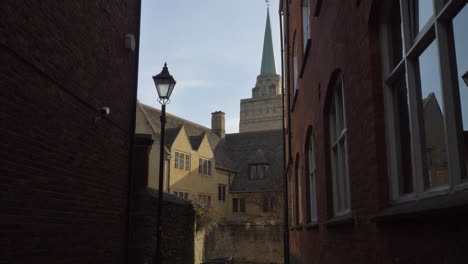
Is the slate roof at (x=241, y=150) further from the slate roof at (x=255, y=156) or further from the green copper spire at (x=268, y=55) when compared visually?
the green copper spire at (x=268, y=55)

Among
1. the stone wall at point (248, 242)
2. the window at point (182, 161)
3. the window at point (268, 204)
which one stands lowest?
the stone wall at point (248, 242)

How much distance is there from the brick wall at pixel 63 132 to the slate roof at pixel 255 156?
3060 centimetres

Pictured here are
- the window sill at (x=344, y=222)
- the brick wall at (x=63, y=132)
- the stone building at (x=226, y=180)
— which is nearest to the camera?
the window sill at (x=344, y=222)

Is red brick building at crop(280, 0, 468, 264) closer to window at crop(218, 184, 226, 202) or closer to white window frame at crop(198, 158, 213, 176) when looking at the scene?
white window frame at crop(198, 158, 213, 176)

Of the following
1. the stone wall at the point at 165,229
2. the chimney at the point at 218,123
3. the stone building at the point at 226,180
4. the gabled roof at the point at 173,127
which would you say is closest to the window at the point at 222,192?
the stone building at the point at 226,180

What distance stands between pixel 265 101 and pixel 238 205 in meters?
51.6

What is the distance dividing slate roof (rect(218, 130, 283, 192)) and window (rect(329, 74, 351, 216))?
31.9 meters

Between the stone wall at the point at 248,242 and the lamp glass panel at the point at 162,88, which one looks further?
the stone wall at the point at 248,242

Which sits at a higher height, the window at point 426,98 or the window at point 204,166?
the window at point 204,166

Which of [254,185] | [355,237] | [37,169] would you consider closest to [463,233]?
[355,237]

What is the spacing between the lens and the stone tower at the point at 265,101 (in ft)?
291

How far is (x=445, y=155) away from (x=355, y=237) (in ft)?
7.50

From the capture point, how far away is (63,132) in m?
6.48

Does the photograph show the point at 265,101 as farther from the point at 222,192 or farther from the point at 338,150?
the point at 338,150
